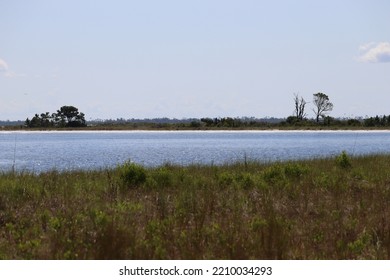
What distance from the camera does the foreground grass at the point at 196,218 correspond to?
7.52 meters

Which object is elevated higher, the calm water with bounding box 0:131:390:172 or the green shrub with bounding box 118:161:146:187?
the green shrub with bounding box 118:161:146:187

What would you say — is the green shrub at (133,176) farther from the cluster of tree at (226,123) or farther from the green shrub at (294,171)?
the cluster of tree at (226,123)

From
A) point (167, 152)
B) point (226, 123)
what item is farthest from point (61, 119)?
point (167, 152)

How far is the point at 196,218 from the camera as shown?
9.15 metres

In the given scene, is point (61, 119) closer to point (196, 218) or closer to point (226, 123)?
point (226, 123)

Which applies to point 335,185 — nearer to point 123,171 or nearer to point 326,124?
point 123,171

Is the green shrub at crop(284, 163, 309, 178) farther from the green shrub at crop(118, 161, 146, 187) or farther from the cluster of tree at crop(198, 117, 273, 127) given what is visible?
the cluster of tree at crop(198, 117, 273, 127)

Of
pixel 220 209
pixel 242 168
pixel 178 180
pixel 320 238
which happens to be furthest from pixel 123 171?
pixel 320 238

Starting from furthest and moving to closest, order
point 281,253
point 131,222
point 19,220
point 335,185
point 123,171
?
point 123,171 → point 335,185 → point 19,220 → point 131,222 → point 281,253


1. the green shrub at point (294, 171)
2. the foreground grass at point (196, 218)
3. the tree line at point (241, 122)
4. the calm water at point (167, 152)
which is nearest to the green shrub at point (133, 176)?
the foreground grass at point (196, 218)

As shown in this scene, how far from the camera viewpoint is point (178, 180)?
14.8 meters

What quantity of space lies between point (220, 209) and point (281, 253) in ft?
11.5

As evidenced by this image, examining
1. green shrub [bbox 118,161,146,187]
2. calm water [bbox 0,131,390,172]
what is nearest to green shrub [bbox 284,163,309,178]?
calm water [bbox 0,131,390,172]

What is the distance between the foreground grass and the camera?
7.52 metres
